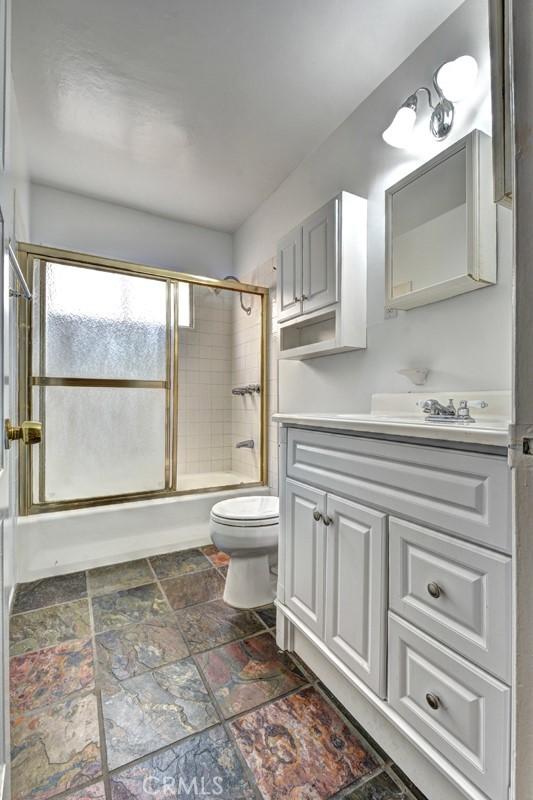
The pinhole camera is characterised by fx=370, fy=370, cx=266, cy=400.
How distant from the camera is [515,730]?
302 mm

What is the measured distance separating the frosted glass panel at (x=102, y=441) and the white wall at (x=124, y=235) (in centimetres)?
109

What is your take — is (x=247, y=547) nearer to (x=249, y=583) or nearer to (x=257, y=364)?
(x=249, y=583)

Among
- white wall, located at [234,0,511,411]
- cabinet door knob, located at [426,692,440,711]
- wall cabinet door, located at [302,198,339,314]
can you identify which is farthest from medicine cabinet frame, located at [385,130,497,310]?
cabinet door knob, located at [426,692,440,711]

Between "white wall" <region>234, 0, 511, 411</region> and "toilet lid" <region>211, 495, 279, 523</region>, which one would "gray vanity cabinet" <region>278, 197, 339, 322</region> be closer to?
"white wall" <region>234, 0, 511, 411</region>

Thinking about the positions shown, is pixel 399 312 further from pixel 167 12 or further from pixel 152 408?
pixel 152 408

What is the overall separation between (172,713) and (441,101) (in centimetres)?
232

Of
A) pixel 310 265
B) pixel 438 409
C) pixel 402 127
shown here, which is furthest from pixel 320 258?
pixel 438 409

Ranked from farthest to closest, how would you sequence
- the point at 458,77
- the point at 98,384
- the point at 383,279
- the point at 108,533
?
the point at 98,384 < the point at 108,533 < the point at 383,279 < the point at 458,77

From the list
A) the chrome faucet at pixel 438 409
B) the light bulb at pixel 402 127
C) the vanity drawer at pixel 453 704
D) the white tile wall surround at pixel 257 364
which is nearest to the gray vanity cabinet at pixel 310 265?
the light bulb at pixel 402 127

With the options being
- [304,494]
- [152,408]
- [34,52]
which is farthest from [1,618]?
[34,52]

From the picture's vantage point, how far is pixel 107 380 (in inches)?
95.7

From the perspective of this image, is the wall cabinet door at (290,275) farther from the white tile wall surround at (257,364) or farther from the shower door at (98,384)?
the shower door at (98,384)

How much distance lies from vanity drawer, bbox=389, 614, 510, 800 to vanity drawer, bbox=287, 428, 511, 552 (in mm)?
279

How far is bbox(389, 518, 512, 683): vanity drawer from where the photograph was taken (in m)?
0.72
